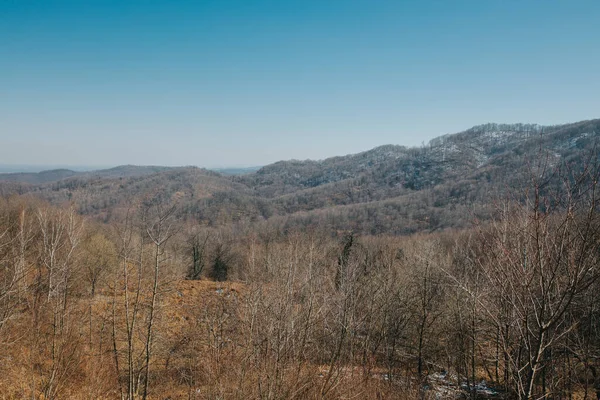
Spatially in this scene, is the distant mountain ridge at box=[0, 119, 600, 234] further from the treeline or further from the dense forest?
the treeline

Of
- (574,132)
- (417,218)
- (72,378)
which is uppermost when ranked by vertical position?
(574,132)

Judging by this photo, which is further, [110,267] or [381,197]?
[381,197]

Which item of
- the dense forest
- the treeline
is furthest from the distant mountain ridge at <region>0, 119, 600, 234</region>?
the treeline

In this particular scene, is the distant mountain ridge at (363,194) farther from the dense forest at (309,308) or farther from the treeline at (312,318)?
the treeline at (312,318)

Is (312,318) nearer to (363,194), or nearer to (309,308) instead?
(309,308)

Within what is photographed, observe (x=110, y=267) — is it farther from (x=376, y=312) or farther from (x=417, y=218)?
(x=417, y=218)

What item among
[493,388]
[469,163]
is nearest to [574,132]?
[469,163]

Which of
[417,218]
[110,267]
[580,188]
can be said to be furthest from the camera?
[417,218]

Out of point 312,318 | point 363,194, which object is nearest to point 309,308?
point 312,318

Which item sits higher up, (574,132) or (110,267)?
(574,132)
